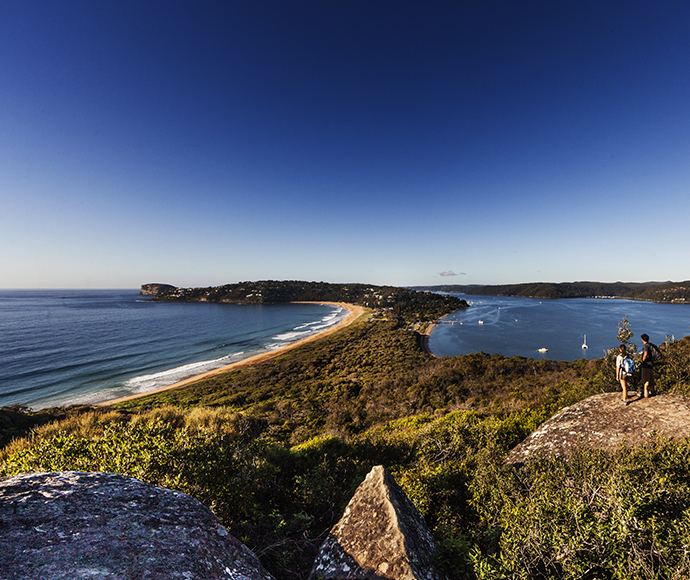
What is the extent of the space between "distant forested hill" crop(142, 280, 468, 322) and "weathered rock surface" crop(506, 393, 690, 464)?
108281mm

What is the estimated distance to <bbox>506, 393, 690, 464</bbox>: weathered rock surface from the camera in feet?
17.9

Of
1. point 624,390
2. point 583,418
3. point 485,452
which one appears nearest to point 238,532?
point 485,452

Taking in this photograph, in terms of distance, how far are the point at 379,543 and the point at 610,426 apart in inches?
245

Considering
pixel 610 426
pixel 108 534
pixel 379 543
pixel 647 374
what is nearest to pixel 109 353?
pixel 108 534

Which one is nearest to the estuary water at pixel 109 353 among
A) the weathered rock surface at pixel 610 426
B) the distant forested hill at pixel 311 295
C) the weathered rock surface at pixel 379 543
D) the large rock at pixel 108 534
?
the large rock at pixel 108 534

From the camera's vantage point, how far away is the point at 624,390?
654 cm

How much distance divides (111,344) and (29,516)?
2467 inches

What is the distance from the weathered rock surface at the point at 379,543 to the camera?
2.96 meters

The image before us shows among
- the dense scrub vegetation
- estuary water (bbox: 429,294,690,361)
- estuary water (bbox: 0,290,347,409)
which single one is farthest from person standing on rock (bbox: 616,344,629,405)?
estuary water (bbox: 429,294,690,361)

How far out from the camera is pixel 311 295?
6447 inches

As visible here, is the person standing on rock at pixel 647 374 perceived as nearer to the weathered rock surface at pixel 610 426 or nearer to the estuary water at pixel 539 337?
the weathered rock surface at pixel 610 426

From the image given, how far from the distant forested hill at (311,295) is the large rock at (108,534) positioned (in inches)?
4453

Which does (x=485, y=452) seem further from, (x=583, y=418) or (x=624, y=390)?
(x=624, y=390)

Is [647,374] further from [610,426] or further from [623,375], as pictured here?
[610,426]
